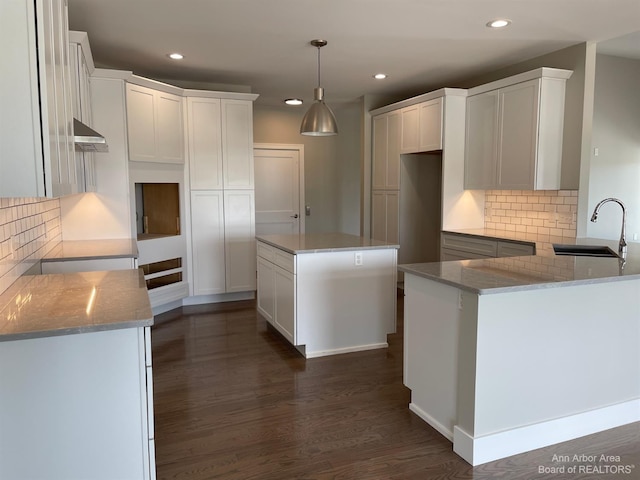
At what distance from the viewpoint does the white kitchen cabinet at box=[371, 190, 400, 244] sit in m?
5.82

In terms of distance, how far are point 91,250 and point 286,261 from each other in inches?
58.0

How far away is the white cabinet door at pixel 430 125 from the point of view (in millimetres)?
4980

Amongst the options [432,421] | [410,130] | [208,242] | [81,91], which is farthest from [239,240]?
[432,421]

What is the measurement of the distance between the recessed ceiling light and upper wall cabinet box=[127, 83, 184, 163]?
10.3 ft

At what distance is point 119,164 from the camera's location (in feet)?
13.7

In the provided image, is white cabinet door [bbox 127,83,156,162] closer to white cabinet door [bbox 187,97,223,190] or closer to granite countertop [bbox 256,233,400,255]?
white cabinet door [bbox 187,97,223,190]

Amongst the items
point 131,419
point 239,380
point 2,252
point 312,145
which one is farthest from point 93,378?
point 312,145

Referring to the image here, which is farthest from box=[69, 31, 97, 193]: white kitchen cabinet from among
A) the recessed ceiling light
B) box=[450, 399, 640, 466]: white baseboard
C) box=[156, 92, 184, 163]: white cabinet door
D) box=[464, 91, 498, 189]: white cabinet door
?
box=[464, 91, 498, 189]: white cabinet door

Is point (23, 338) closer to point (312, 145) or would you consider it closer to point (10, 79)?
point (10, 79)

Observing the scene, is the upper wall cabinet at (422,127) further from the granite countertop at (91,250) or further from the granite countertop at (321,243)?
the granite countertop at (91,250)

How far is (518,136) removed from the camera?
4367 millimetres

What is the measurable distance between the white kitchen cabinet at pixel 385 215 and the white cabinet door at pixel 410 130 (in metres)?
0.57

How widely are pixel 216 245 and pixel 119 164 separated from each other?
4.86 ft

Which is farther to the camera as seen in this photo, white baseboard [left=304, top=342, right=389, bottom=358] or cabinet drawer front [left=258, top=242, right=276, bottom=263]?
cabinet drawer front [left=258, top=242, right=276, bottom=263]
